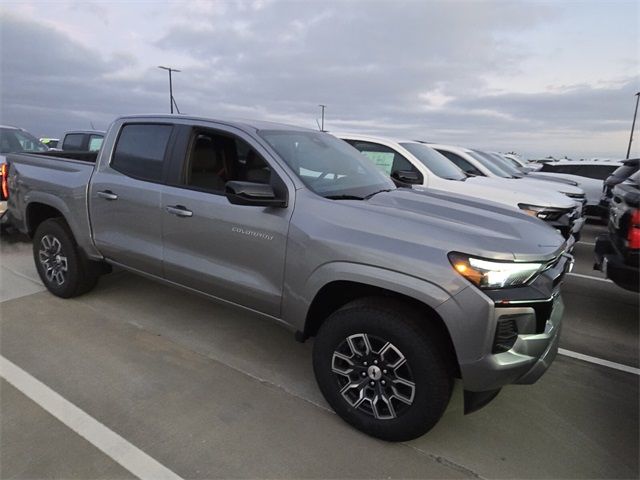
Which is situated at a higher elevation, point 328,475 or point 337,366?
point 337,366

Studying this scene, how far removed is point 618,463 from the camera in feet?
8.17

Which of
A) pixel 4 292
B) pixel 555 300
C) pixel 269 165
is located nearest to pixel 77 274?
pixel 4 292

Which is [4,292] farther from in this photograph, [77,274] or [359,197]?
[359,197]

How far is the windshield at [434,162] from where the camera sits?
6.45 meters

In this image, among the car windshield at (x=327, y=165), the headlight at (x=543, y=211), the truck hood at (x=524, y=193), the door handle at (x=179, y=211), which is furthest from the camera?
the truck hood at (x=524, y=193)

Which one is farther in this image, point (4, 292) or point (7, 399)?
point (4, 292)

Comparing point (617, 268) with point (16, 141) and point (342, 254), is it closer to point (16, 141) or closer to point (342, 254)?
point (342, 254)

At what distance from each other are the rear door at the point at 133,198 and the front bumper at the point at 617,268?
3.88 meters

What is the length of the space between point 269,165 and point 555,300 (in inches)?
78.8

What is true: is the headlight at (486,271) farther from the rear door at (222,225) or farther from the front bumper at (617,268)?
the front bumper at (617,268)

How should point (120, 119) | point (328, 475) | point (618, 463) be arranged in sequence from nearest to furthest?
1. point (328, 475)
2. point (618, 463)
3. point (120, 119)

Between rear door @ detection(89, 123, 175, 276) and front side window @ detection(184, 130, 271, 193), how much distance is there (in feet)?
0.94

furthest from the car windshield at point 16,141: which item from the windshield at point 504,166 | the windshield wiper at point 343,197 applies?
Answer: the windshield at point 504,166

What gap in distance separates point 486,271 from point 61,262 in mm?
4039
